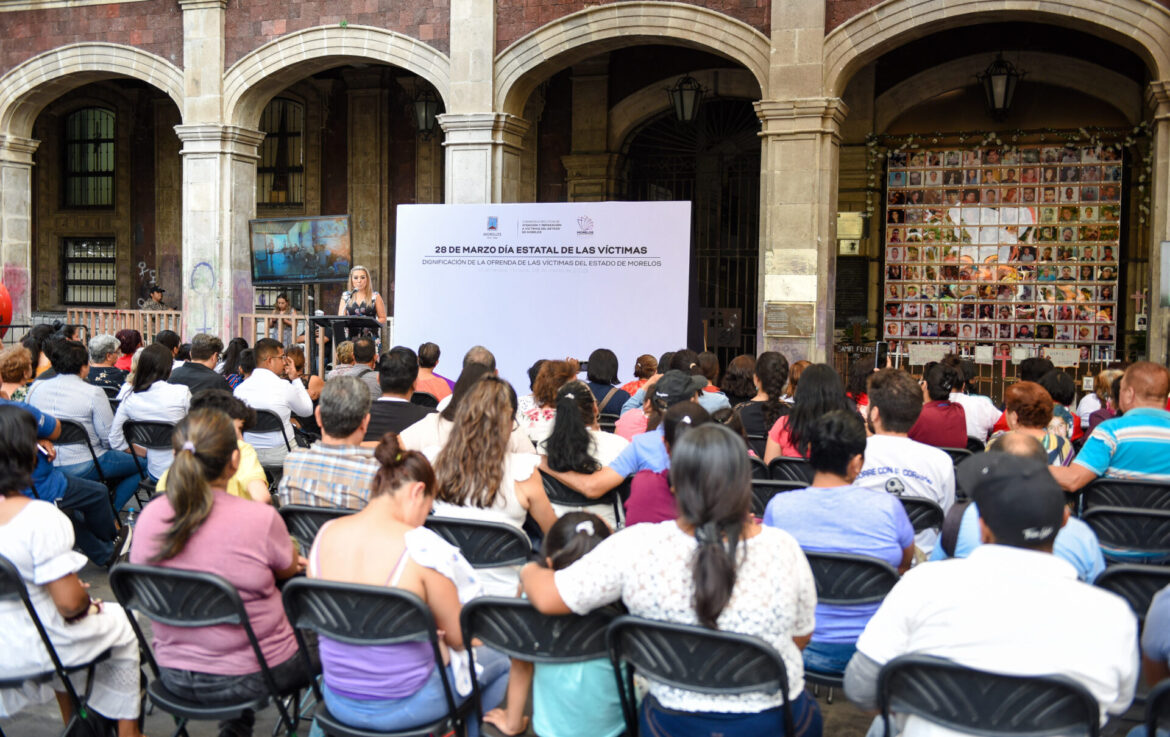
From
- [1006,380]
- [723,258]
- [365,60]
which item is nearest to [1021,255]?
[1006,380]

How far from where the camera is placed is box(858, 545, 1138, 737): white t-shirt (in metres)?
2.26

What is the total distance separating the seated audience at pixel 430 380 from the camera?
6.92 metres

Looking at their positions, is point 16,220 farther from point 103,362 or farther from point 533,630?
point 533,630

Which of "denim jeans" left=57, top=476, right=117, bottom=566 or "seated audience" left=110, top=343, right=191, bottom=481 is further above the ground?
"seated audience" left=110, top=343, right=191, bottom=481

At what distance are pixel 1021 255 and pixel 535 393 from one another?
8.45 metres

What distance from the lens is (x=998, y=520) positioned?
7.87 ft

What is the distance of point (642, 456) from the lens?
14.1 ft

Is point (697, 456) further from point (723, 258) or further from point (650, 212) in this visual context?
point (723, 258)

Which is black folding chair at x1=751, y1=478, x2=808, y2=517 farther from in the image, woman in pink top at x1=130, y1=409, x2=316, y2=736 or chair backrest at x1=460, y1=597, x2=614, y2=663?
woman in pink top at x1=130, y1=409, x2=316, y2=736

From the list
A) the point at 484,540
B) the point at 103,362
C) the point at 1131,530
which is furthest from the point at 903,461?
the point at 103,362

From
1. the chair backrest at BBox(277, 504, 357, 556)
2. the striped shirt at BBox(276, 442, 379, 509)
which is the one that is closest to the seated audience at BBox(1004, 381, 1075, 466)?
the striped shirt at BBox(276, 442, 379, 509)

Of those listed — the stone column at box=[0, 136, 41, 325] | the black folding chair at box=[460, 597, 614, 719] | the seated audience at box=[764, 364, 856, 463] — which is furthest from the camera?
the stone column at box=[0, 136, 41, 325]

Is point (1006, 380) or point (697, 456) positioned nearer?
point (697, 456)

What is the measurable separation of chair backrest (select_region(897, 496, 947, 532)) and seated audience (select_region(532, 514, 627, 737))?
1.50 metres
